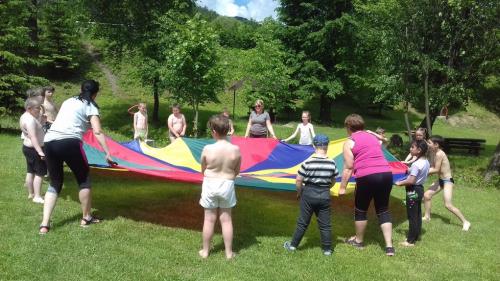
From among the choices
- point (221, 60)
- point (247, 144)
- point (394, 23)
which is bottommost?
point (247, 144)

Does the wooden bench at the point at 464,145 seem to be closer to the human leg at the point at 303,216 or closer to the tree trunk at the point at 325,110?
the tree trunk at the point at 325,110

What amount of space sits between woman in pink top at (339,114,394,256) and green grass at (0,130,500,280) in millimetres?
487

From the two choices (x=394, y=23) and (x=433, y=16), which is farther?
(x=394, y=23)

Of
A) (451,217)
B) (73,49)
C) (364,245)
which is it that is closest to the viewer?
(364,245)

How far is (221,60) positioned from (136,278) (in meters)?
12.5

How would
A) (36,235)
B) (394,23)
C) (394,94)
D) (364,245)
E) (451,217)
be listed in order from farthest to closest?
(394,94) → (394,23) → (451,217) → (364,245) → (36,235)

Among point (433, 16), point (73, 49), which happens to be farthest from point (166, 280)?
point (73, 49)

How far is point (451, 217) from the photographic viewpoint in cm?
716

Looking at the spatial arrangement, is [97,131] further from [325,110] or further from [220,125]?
[325,110]

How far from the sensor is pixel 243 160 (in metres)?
7.23

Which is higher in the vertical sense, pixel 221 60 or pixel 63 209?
pixel 221 60

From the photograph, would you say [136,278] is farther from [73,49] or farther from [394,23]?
[73,49]

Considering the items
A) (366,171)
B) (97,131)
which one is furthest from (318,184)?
(97,131)

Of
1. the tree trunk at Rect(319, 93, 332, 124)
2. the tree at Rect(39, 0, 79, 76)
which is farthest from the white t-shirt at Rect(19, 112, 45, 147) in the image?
the tree trunk at Rect(319, 93, 332, 124)
